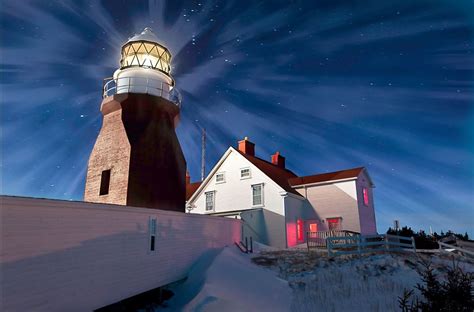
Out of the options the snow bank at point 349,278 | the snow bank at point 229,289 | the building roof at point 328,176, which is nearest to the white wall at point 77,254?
the snow bank at point 229,289

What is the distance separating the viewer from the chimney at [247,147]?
29962 mm

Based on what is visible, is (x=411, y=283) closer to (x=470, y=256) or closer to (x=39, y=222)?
(x=470, y=256)

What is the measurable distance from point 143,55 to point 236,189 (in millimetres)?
13712

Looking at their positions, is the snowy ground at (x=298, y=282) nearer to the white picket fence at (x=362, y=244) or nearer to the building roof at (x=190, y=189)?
the white picket fence at (x=362, y=244)

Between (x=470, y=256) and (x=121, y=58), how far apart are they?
931 inches

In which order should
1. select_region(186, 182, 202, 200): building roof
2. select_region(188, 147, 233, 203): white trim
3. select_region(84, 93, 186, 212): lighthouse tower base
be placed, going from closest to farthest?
select_region(84, 93, 186, 212): lighthouse tower base → select_region(188, 147, 233, 203): white trim → select_region(186, 182, 202, 200): building roof

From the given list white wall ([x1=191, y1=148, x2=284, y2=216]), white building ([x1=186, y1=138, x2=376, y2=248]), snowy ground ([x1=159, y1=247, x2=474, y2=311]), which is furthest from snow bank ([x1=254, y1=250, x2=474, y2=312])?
white wall ([x1=191, y1=148, x2=284, y2=216])

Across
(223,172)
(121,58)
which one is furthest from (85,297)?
(223,172)

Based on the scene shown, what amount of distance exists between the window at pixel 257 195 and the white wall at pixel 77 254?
41.8 ft

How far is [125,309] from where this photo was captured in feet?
37.5

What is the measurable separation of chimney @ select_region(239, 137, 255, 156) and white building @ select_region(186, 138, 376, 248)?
2282 millimetres

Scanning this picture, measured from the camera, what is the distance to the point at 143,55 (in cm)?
1756

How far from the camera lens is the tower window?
49.4 ft

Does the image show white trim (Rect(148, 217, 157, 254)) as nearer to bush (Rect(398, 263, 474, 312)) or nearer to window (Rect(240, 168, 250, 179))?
bush (Rect(398, 263, 474, 312))
